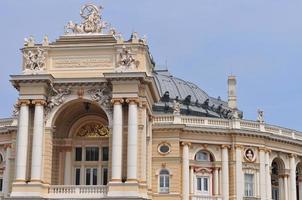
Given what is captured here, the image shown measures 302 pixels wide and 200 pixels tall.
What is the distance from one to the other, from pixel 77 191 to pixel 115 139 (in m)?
4.36

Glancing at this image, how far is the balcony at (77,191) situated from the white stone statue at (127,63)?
801 cm

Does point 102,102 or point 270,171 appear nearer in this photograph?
point 102,102

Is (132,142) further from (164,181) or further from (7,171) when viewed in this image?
(7,171)

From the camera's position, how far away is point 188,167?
5797cm

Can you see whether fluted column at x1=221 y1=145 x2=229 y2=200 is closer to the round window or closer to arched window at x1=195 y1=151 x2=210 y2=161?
arched window at x1=195 y1=151 x2=210 y2=161

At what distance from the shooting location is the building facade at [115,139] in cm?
4725

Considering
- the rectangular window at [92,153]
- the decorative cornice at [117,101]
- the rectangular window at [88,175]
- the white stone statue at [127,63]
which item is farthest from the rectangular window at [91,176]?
the white stone statue at [127,63]

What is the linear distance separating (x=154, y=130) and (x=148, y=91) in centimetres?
870

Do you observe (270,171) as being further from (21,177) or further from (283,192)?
(21,177)

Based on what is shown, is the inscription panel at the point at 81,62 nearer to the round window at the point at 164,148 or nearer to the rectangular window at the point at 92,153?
the rectangular window at the point at 92,153

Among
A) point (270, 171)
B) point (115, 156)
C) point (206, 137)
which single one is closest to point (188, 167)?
point (206, 137)

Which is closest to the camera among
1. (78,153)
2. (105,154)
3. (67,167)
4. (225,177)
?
(67,167)

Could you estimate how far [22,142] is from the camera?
47594 millimetres

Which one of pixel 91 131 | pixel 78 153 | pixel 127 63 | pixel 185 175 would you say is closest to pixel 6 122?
pixel 78 153
